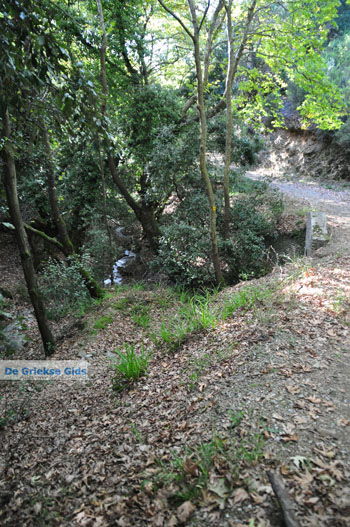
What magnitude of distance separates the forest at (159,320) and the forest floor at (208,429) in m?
0.02

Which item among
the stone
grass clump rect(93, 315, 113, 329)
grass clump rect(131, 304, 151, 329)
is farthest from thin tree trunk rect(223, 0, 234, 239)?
grass clump rect(93, 315, 113, 329)

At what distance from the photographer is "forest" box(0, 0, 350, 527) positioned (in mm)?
2760

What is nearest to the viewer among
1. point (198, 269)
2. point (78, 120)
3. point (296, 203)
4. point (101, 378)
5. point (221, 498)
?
point (221, 498)

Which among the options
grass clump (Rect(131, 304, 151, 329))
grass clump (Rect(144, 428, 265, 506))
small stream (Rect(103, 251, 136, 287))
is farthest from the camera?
small stream (Rect(103, 251, 136, 287))

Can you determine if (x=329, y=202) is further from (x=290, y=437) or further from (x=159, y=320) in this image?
(x=290, y=437)

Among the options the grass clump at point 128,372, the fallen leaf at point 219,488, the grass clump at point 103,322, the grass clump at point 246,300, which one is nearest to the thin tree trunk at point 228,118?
the grass clump at point 246,300

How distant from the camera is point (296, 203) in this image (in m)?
14.5

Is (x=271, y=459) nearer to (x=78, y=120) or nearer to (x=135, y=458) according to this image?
(x=135, y=458)

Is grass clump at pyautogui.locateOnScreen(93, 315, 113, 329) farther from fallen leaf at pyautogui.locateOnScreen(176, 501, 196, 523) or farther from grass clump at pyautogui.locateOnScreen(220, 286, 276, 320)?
fallen leaf at pyautogui.locateOnScreen(176, 501, 196, 523)

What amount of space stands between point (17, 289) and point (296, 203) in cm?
1208

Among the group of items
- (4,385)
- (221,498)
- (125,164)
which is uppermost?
(125,164)

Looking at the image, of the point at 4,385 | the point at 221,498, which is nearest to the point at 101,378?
the point at 4,385

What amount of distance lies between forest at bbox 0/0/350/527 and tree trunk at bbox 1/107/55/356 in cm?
4

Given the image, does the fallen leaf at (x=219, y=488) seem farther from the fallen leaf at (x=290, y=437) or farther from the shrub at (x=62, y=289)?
the shrub at (x=62, y=289)
